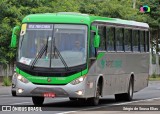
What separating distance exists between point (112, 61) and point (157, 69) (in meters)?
47.4

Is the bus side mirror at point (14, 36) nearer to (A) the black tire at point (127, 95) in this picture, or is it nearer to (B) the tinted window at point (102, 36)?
(B) the tinted window at point (102, 36)

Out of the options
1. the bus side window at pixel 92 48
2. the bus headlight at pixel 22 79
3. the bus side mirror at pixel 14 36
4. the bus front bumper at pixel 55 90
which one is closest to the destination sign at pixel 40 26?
the bus side mirror at pixel 14 36

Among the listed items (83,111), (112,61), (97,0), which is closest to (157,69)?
(97,0)

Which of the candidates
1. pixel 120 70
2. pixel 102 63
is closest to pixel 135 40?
pixel 120 70

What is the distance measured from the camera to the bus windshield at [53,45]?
20.5 m

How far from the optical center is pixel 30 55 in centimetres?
2064

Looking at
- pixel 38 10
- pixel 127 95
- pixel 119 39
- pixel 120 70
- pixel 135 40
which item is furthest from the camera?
pixel 38 10

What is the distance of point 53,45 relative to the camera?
20.6m

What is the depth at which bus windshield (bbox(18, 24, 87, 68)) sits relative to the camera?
20453mm

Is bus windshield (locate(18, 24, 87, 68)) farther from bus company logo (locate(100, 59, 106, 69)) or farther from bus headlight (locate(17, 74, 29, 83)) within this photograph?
bus company logo (locate(100, 59, 106, 69))

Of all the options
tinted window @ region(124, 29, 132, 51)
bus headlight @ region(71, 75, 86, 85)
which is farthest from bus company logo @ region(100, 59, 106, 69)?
tinted window @ region(124, 29, 132, 51)

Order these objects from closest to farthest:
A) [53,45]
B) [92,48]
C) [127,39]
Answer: [53,45] < [92,48] < [127,39]

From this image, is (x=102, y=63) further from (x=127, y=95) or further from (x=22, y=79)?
(x=127, y=95)

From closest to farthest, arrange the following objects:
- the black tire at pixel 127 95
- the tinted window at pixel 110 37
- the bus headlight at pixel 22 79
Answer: the bus headlight at pixel 22 79, the tinted window at pixel 110 37, the black tire at pixel 127 95
